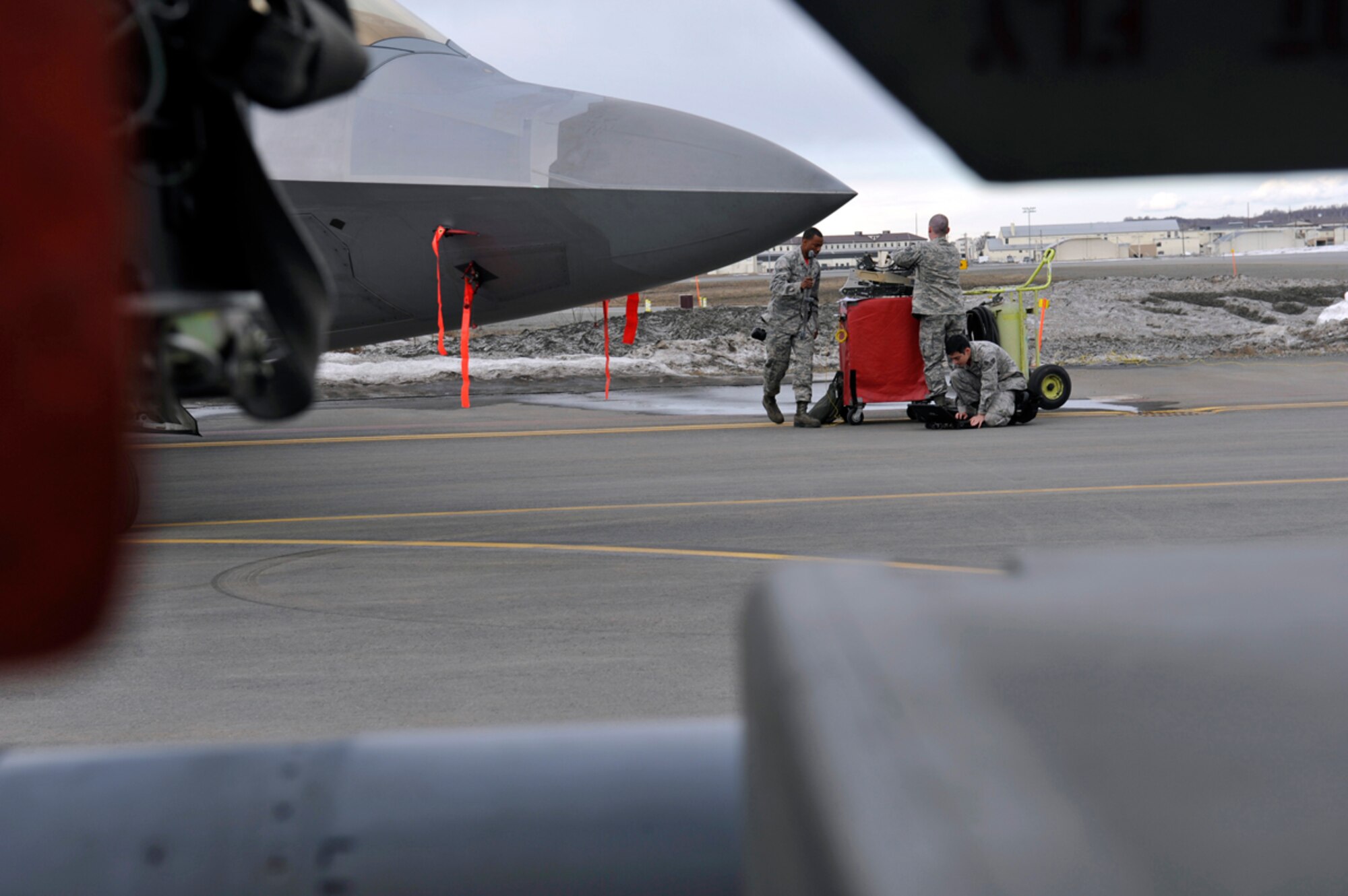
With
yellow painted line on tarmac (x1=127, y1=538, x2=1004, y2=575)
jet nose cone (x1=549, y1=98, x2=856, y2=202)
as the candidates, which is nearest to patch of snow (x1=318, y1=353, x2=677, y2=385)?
jet nose cone (x1=549, y1=98, x2=856, y2=202)

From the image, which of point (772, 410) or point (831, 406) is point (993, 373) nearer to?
point (831, 406)

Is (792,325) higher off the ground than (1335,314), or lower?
lower

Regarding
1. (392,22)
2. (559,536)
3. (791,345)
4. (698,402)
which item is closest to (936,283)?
(791,345)

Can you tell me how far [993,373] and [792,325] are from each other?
2179 millimetres

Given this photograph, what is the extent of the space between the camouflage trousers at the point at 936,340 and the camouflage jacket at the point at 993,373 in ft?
1.23

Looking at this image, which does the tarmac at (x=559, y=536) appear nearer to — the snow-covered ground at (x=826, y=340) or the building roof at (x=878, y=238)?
the building roof at (x=878, y=238)

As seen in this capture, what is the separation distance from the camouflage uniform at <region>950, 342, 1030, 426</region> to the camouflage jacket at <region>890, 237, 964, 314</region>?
20.1 inches

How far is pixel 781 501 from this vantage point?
8141 mm

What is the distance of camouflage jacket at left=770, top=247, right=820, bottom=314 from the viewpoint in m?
12.9

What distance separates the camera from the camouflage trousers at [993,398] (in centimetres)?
1178

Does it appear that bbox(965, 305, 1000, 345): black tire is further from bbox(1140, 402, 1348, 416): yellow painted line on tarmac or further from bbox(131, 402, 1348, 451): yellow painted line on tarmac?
bbox(1140, 402, 1348, 416): yellow painted line on tarmac

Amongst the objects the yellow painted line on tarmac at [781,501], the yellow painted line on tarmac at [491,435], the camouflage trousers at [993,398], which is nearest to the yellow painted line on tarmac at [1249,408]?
the camouflage trousers at [993,398]

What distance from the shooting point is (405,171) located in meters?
7.66

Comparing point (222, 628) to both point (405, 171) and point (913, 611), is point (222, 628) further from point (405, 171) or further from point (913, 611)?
point (913, 611)
